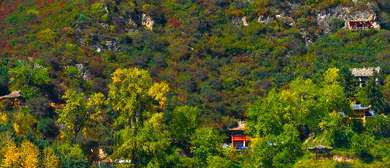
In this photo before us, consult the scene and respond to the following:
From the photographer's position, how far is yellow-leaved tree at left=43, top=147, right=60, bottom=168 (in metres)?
55.3

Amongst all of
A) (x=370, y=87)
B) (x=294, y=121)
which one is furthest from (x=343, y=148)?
(x=370, y=87)

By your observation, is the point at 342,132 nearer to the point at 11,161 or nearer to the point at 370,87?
the point at 370,87

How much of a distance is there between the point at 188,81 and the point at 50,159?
34.1 meters

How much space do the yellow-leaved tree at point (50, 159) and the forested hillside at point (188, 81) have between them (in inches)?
5.2

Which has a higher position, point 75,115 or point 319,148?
point 75,115

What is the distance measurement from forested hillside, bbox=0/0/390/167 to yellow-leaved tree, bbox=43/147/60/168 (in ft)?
0.43

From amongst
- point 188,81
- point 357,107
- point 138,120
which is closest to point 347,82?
point 357,107

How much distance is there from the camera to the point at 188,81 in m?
86.2

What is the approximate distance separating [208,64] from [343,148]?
108 ft

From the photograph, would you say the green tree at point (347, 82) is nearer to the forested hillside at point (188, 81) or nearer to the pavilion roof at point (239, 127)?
the forested hillside at point (188, 81)

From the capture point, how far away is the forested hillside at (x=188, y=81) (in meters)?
62.2

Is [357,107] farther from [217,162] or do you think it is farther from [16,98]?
[16,98]

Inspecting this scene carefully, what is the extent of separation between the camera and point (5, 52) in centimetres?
8388

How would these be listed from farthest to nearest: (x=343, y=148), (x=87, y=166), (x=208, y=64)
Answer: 1. (x=208, y=64)
2. (x=343, y=148)
3. (x=87, y=166)
